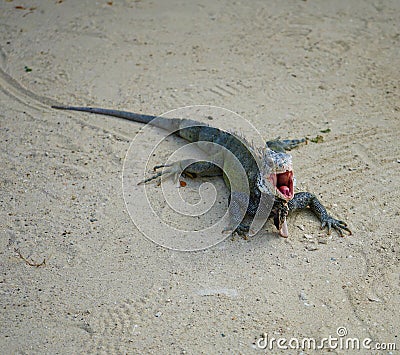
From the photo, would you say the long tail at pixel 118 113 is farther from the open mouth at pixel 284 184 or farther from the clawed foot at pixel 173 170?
the open mouth at pixel 284 184

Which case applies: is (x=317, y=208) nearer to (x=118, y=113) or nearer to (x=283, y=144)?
(x=283, y=144)

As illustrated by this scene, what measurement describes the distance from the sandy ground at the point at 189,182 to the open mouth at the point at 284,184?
0.44 meters

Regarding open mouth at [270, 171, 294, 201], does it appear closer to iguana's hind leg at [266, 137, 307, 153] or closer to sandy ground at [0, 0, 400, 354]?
sandy ground at [0, 0, 400, 354]

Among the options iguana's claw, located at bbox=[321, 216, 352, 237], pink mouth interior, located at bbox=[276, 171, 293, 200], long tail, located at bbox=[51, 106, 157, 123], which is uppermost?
pink mouth interior, located at bbox=[276, 171, 293, 200]

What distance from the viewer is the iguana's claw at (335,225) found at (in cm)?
472

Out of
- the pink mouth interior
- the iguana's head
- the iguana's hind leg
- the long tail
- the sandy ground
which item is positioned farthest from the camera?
the long tail

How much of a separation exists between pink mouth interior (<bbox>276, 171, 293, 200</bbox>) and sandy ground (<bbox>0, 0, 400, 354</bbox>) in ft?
1.44

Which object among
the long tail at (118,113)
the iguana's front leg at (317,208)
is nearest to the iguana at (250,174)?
the iguana's front leg at (317,208)

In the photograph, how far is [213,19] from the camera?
8234mm

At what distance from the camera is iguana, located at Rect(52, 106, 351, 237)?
4.54m

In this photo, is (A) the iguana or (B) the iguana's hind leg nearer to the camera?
(A) the iguana

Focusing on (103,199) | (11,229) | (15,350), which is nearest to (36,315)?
(15,350)

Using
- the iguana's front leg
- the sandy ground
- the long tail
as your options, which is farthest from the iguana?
the long tail

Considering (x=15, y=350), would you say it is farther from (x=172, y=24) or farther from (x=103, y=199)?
(x=172, y=24)
